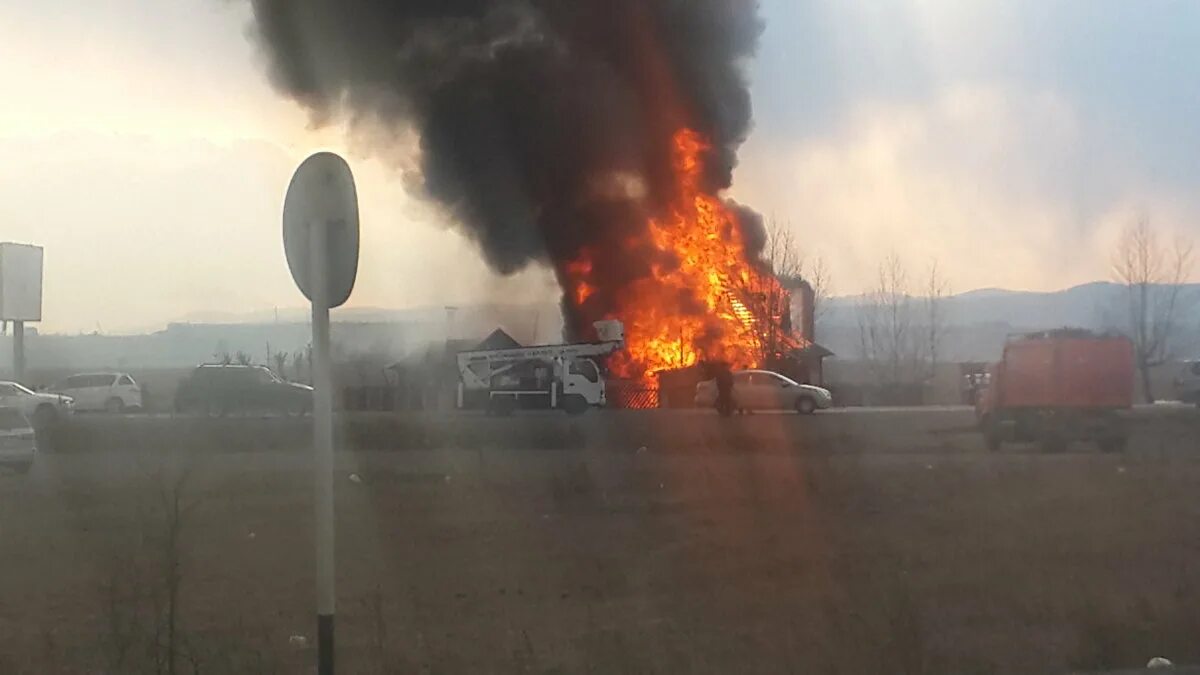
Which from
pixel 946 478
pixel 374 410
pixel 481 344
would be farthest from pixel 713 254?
pixel 946 478

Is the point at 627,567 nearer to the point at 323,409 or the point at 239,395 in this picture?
the point at 323,409

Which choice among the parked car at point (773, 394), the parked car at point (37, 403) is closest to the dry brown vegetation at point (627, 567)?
the parked car at point (37, 403)

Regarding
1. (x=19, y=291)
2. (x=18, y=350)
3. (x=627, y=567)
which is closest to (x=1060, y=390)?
(x=627, y=567)

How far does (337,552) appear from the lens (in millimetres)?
11414

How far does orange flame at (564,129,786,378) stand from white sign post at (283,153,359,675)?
3313cm

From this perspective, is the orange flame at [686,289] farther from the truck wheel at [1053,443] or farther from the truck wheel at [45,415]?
the truck wheel at [45,415]

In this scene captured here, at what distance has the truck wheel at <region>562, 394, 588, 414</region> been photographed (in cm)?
3665

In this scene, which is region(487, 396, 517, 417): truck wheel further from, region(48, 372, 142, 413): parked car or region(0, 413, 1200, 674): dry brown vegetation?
region(0, 413, 1200, 674): dry brown vegetation

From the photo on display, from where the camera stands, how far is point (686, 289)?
38938 mm

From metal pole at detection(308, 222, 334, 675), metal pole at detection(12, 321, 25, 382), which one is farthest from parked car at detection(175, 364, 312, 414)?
metal pole at detection(308, 222, 334, 675)

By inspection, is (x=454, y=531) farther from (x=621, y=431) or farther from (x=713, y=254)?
(x=713, y=254)

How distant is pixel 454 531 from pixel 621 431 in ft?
43.7

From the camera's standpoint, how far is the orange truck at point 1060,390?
24.7m

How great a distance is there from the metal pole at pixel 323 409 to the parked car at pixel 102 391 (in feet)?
116
